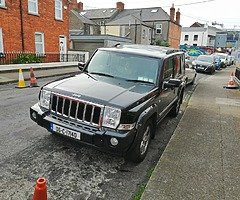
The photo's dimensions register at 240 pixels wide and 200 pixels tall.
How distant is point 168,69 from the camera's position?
5.05 m

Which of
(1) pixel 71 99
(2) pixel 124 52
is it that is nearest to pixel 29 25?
(2) pixel 124 52

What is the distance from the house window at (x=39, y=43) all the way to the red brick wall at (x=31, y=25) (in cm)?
29

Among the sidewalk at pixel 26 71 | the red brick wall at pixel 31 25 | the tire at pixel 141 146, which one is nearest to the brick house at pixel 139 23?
the red brick wall at pixel 31 25

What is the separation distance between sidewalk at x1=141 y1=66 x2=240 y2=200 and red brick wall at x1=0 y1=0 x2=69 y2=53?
43.5ft

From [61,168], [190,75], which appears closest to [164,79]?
[61,168]

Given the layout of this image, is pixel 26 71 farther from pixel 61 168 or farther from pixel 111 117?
pixel 111 117

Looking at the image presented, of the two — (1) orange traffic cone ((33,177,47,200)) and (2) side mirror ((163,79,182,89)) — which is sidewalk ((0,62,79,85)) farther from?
(1) orange traffic cone ((33,177,47,200))

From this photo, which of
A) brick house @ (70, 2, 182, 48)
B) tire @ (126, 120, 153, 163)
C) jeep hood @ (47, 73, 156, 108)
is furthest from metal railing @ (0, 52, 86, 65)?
brick house @ (70, 2, 182, 48)

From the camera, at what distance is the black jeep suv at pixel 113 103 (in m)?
3.33

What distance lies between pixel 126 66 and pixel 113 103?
4.98ft

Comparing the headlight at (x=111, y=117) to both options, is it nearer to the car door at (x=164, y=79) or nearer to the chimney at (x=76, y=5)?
the car door at (x=164, y=79)

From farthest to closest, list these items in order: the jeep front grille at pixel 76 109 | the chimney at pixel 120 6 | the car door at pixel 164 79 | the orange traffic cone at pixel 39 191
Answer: the chimney at pixel 120 6, the car door at pixel 164 79, the jeep front grille at pixel 76 109, the orange traffic cone at pixel 39 191

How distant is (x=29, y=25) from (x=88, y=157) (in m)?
15.2

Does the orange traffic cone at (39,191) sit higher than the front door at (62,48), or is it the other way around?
the front door at (62,48)
